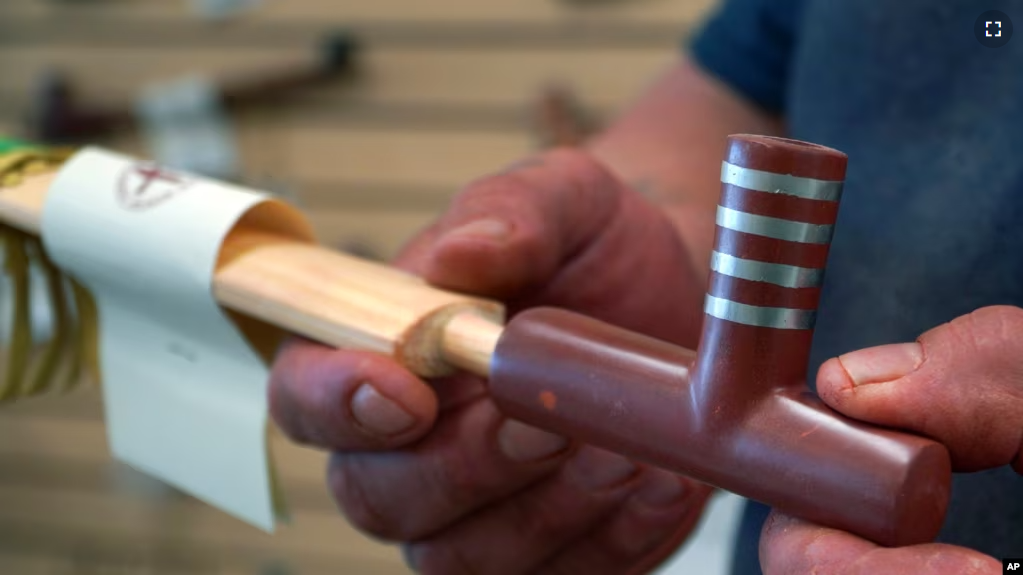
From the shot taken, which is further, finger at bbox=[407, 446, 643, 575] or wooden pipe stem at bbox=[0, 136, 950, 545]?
finger at bbox=[407, 446, 643, 575]

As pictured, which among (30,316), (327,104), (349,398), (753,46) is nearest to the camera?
(349,398)

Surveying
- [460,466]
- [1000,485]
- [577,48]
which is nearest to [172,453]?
[460,466]

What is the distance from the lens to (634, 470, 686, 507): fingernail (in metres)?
0.42

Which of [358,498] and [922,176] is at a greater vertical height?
[922,176]

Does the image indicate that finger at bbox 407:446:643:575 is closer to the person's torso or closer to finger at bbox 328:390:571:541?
finger at bbox 328:390:571:541

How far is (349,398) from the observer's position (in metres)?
0.37

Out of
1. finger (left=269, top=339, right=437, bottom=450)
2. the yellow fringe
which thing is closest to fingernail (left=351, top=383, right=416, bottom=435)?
finger (left=269, top=339, right=437, bottom=450)

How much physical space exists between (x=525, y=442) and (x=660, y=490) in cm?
7

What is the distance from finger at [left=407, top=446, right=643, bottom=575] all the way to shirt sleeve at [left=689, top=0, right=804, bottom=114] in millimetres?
340

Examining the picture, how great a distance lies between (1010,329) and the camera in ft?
0.84

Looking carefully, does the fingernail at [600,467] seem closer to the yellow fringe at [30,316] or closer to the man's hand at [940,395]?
the man's hand at [940,395]

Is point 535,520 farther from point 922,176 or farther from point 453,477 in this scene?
point 922,176

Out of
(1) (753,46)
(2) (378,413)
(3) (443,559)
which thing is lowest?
(3) (443,559)

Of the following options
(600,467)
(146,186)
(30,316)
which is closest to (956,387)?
(600,467)
